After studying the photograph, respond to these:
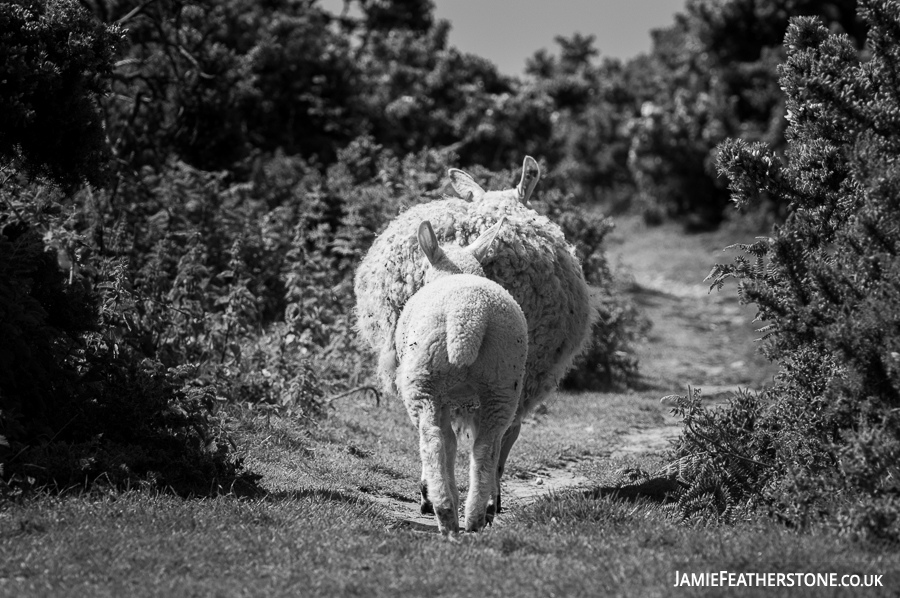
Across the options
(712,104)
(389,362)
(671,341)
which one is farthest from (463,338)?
(712,104)

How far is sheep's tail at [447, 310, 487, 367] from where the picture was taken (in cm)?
518

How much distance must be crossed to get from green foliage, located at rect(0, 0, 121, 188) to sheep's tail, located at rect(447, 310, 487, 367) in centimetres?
317

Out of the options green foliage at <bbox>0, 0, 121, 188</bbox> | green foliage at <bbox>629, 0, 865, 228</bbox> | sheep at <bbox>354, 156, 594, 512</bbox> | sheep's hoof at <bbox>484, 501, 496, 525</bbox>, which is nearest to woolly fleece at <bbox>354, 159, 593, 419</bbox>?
sheep at <bbox>354, 156, 594, 512</bbox>

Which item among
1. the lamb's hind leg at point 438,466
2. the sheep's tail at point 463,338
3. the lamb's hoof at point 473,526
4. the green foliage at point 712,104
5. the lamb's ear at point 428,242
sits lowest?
the lamb's hoof at point 473,526

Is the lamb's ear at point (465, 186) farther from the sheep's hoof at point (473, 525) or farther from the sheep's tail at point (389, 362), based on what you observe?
the sheep's hoof at point (473, 525)

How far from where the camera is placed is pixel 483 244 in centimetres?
640

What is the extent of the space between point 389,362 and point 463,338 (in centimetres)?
156

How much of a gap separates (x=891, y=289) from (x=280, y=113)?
49.1 ft

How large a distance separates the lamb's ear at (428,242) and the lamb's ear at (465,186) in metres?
1.61

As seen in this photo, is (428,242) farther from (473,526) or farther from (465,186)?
(465,186)

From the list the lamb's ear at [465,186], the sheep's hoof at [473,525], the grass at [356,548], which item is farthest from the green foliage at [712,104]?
the sheep's hoof at [473,525]

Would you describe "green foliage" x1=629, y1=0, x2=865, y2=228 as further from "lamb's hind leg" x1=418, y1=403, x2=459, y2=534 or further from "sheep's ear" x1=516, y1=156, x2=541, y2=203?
"lamb's hind leg" x1=418, y1=403, x2=459, y2=534

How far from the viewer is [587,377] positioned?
41.6 ft

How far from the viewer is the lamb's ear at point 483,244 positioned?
637cm
